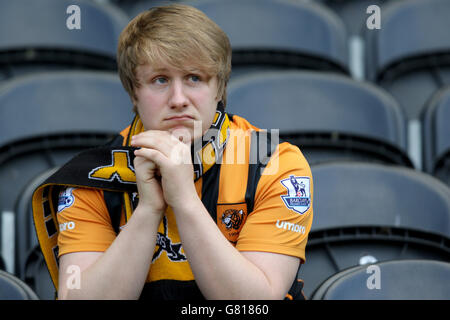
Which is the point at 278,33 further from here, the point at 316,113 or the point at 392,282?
the point at 392,282

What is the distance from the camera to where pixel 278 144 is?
127 centimetres

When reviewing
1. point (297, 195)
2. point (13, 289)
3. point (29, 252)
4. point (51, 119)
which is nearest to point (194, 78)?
point (297, 195)

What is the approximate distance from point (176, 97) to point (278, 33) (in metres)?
1.50

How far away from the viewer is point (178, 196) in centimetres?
110

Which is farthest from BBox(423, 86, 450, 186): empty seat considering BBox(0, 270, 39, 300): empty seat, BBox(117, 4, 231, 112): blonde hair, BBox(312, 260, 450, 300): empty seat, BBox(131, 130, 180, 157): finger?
BBox(0, 270, 39, 300): empty seat

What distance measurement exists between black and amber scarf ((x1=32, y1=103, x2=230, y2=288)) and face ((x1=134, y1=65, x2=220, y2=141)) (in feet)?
0.12

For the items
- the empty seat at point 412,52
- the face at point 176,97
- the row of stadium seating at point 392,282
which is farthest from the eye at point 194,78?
the empty seat at point 412,52

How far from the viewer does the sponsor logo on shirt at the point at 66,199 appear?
1223 millimetres

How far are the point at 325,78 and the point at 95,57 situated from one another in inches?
35.3

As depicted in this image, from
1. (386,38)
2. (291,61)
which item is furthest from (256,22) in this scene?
(386,38)

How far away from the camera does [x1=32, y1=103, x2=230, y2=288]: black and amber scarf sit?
120cm

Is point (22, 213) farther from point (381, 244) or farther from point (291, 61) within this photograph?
A: point (291, 61)

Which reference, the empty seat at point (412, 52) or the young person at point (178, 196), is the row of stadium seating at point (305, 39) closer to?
the empty seat at point (412, 52)

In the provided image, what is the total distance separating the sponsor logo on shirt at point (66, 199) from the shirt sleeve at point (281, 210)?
328 mm
